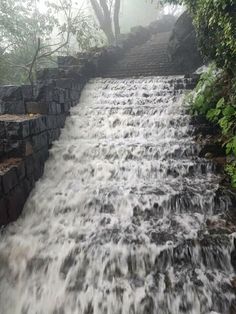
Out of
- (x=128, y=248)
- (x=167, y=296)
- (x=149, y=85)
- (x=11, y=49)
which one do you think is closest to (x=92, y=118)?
(x=149, y=85)

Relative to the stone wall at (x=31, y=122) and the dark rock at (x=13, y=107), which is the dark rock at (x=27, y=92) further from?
the dark rock at (x=13, y=107)

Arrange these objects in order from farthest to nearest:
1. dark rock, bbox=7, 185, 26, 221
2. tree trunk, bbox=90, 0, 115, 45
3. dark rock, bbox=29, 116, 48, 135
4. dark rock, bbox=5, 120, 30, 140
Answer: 1. tree trunk, bbox=90, 0, 115, 45
2. dark rock, bbox=29, 116, 48, 135
3. dark rock, bbox=5, 120, 30, 140
4. dark rock, bbox=7, 185, 26, 221

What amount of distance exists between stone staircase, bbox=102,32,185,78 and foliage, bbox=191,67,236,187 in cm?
433

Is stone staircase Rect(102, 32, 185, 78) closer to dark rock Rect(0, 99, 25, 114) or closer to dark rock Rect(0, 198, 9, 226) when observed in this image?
dark rock Rect(0, 99, 25, 114)

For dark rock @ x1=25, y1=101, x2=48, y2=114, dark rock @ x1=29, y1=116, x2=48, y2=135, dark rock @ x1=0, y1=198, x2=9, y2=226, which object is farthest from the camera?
dark rock @ x1=25, y1=101, x2=48, y2=114

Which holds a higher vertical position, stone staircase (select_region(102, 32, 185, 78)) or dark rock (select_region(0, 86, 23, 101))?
stone staircase (select_region(102, 32, 185, 78))

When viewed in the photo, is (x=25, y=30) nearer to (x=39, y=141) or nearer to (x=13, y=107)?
(x=13, y=107)

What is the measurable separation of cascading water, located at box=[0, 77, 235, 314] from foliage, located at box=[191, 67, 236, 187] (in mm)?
527

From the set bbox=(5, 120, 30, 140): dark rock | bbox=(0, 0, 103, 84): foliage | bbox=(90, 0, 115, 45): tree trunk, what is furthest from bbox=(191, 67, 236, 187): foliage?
bbox=(90, 0, 115, 45): tree trunk

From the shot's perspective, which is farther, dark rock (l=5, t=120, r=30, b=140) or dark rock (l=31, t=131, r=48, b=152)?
dark rock (l=31, t=131, r=48, b=152)

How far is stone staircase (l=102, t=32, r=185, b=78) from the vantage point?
12008mm

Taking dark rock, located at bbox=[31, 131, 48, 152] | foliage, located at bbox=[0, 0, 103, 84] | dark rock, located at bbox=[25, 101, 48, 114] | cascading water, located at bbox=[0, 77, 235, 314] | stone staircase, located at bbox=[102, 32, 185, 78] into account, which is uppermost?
A: foliage, located at bbox=[0, 0, 103, 84]

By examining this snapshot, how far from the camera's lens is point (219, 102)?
627 cm

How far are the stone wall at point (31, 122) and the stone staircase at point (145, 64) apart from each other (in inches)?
41.7
